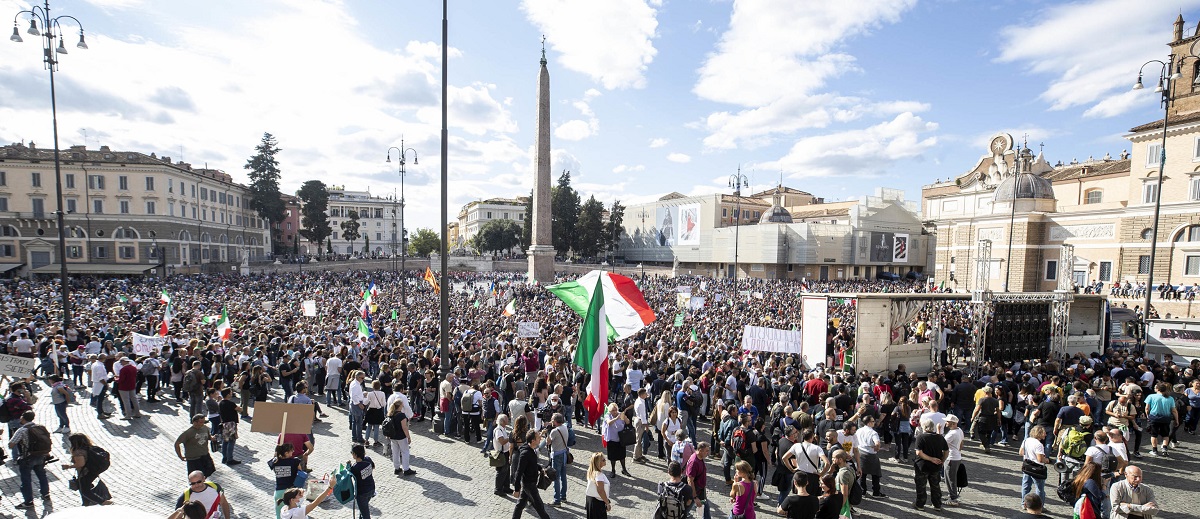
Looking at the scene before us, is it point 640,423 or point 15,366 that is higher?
point 15,366

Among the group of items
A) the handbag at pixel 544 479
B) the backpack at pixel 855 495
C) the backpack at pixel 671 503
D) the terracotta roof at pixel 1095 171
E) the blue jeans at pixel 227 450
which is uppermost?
the terracotta roof at pixel 1095 171

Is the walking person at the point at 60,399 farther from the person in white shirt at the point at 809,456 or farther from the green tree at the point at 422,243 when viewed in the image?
the green tree at the point at 422,243

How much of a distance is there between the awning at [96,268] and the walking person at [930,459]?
2118 inches

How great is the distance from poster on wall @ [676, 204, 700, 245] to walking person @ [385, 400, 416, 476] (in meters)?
59.1

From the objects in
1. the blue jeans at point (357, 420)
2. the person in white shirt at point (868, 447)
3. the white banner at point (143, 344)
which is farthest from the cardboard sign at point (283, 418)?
the white banner at point (143, 344)

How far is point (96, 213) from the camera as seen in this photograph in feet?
143

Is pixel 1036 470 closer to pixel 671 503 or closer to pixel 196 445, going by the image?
pixel 671 503

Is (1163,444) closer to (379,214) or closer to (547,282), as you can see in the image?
(547,282)

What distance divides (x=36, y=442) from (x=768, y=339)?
12.3m

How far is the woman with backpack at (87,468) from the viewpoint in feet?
17.5

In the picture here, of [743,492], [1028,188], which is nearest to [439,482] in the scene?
[743,492]

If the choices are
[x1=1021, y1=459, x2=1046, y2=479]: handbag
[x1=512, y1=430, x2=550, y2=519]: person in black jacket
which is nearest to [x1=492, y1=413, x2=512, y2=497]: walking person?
[x1=512, y1=430, x2=550, y2=519]: person in black jacket

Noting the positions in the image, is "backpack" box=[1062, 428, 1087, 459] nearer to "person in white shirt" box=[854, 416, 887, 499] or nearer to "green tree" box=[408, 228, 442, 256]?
"person in white shirt" box=[854, 416, 887, 499]

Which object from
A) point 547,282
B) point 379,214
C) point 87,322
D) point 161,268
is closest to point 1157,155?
point 547,282
